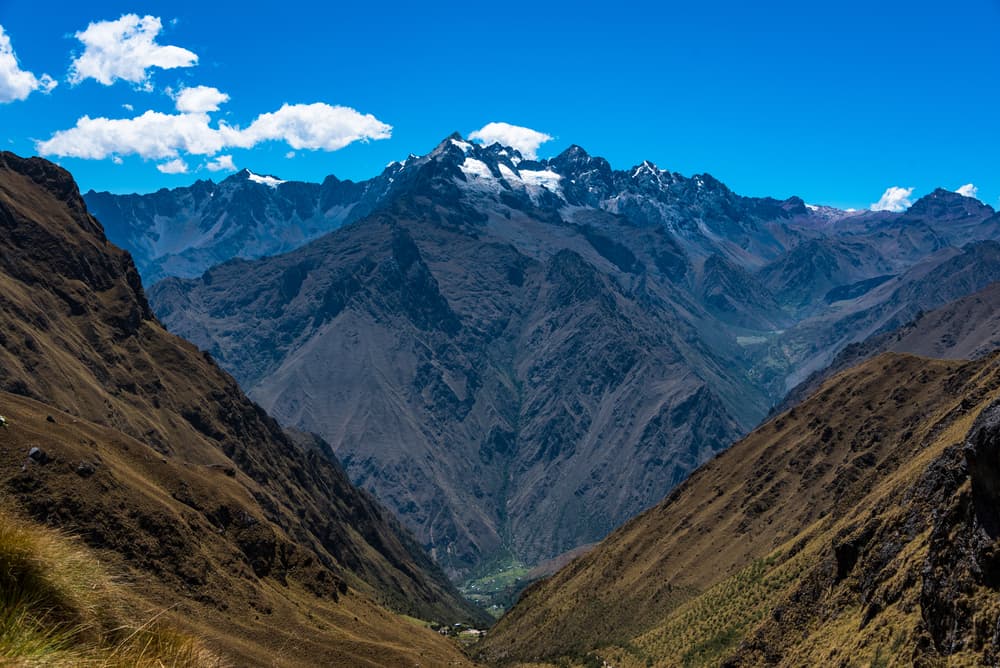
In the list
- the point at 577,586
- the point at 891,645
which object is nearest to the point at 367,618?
the point at 577,586

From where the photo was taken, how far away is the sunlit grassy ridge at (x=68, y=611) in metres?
11.8

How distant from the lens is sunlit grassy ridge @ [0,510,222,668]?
11.8 meters

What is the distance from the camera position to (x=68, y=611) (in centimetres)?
1299

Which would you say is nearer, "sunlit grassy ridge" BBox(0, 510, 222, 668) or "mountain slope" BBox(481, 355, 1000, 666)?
"sunlit grassy ridge" BBox(0, 510, 222, 668)

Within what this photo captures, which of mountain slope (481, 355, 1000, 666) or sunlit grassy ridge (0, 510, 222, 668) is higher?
sunlit grassy ridge (0, 510, 222, 668)

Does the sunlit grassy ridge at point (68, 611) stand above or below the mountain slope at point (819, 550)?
above

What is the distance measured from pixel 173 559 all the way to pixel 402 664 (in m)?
28.8

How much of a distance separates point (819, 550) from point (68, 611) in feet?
319

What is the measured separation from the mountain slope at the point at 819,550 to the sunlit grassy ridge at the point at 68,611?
34270mm

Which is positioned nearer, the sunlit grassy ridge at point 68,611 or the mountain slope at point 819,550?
the sunlit grassy ridge at point 68,611

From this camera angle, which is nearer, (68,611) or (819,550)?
(68,611)

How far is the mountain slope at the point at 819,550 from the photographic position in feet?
140

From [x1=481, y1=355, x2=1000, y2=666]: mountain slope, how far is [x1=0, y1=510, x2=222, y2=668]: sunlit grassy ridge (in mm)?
34270

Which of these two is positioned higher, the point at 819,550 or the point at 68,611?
the point at 68,611
